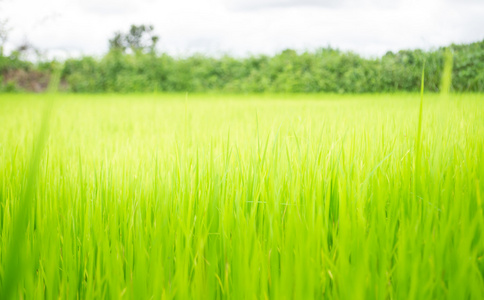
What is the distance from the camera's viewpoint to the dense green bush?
405 inches

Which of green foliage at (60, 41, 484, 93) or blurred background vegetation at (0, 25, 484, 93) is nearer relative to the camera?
green foliage at (60, 41, 484, 93)

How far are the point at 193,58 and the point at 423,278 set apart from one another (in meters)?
13.6

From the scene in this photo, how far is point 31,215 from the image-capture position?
3.33 ft

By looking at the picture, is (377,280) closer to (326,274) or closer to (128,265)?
(326,274)

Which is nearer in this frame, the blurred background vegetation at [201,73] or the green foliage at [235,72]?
the green foliage at [235,72]

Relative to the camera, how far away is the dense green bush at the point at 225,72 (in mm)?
10297

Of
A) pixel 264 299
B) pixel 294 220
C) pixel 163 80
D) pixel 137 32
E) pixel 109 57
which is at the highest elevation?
pixel 137 32

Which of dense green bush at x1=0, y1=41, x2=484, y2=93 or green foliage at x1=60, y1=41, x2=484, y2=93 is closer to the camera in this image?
green foliage at x1=60, y1=41, x2=484, y2=93

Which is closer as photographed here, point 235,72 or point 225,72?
point 235,72

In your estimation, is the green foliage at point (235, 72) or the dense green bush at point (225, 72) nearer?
the green foliage at point (235, 72)

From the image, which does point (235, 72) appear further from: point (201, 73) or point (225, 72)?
point (201, 73)

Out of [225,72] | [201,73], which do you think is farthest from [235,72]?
[201,73]

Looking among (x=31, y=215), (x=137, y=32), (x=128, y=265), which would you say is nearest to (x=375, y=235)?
(x=128, y=265)

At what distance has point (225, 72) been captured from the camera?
42.5 ft
